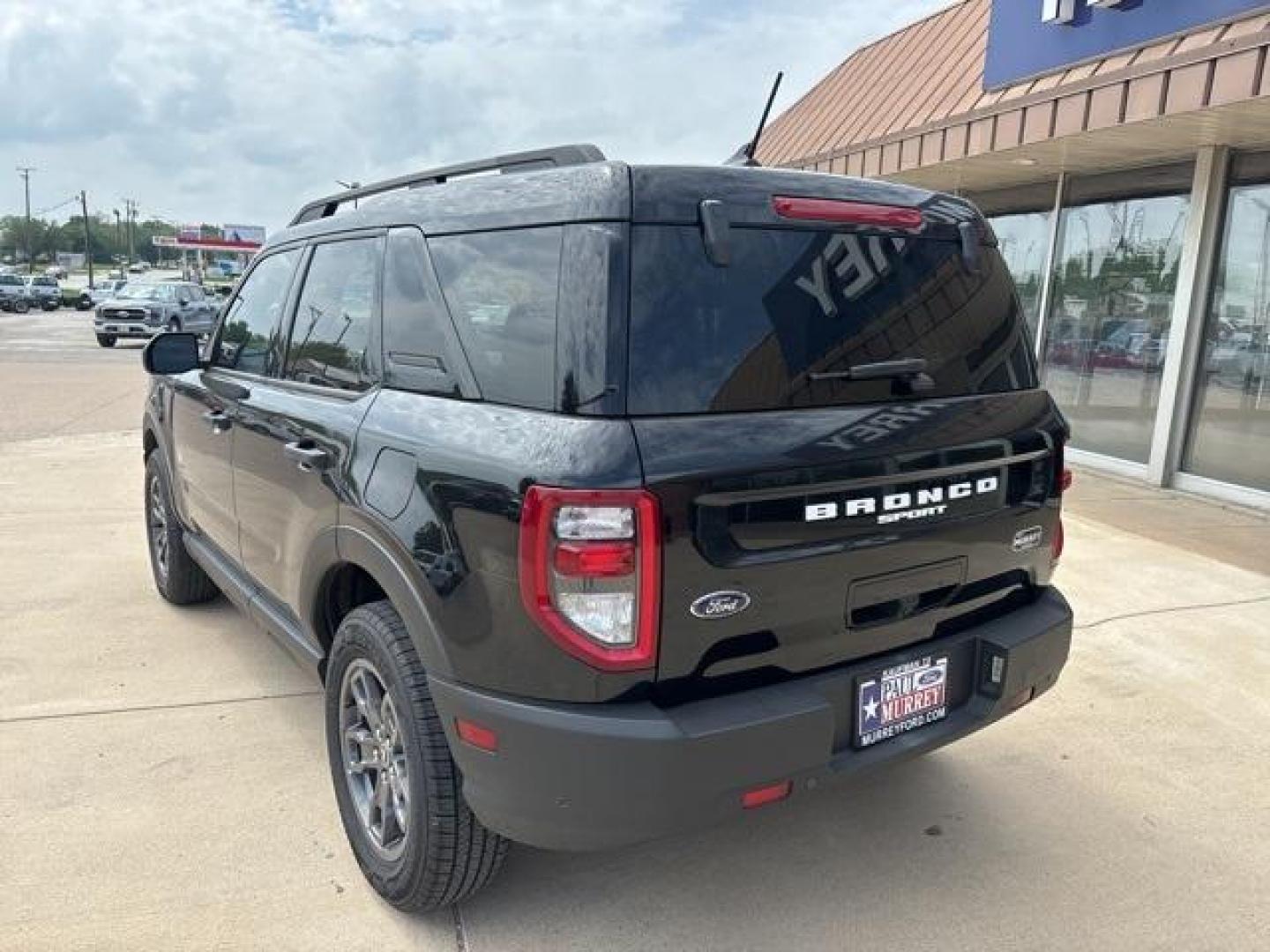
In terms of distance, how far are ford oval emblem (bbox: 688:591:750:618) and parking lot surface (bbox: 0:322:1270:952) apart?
29.3 inches

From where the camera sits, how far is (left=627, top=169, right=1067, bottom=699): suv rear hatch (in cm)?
204

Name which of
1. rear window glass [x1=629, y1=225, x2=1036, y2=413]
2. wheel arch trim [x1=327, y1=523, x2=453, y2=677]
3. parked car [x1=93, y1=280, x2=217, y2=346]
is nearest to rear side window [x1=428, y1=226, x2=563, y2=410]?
rear window glass [x1=629, y1=225, x2=1036, y2=413]

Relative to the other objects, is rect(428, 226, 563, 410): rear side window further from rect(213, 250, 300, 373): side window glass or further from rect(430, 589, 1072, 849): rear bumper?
rect(213, 250, 300, 373): side window glass

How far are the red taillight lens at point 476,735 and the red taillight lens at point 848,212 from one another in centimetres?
137

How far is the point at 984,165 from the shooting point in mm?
8859

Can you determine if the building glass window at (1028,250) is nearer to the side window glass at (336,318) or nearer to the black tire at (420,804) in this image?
the side window glass at (336,318)

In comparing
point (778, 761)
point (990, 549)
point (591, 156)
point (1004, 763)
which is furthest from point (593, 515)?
point (1004, 763)

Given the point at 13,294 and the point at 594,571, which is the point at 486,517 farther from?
the point at 13,294

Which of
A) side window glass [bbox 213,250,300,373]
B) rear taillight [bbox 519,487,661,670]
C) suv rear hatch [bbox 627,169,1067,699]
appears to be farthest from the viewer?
side window glass [bbox 213,250,300,373]

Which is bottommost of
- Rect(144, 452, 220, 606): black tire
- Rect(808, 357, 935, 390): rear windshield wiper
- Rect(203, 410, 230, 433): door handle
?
Rect(144, 452, 220, 606): black tire

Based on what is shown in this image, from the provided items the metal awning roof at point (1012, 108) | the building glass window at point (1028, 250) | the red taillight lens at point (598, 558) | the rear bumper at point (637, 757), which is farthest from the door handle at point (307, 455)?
the building glass window at point (1028, 250)

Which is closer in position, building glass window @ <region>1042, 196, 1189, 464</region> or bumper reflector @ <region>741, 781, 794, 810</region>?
bumper reflector @ <region>741, 781, 794, 810</region>

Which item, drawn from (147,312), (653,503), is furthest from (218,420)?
(147,312)

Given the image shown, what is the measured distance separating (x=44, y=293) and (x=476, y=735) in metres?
54.9
